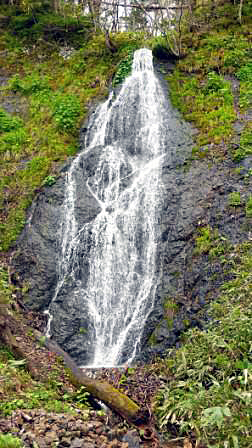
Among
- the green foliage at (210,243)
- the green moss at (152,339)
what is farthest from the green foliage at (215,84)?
the green moss at (152,339)

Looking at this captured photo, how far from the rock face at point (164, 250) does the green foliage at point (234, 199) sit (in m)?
0.13

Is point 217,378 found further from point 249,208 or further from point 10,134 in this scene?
point 10,134

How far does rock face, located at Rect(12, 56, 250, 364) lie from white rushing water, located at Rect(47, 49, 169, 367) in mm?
177

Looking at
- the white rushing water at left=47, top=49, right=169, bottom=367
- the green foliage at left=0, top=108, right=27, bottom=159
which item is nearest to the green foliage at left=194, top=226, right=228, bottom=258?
the white rushing water at left=47, top=49, right=169, bottom=367

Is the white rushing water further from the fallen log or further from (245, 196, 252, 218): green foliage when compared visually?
(245, 196, 252, 218): green foliage

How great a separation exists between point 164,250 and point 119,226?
158cm

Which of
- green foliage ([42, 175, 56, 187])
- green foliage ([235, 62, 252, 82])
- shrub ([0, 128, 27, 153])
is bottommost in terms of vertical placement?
green foliage ([42, 175, 56, 187])

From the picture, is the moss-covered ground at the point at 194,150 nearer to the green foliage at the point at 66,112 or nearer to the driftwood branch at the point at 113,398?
the green foliage at the point at 66,112

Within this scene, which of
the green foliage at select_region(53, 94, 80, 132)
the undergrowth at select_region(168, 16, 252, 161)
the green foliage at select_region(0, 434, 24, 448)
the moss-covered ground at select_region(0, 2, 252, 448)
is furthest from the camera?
the green foliage at select_region(53, 94, 80, 132)

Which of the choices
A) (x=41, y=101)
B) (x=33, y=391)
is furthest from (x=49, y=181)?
(x=33, y=391)

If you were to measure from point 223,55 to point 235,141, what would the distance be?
537 cm

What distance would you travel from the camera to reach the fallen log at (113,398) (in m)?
7.30

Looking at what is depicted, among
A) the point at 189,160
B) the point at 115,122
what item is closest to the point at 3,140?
the point at 115,122

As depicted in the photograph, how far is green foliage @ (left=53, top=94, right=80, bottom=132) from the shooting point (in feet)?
52.4
